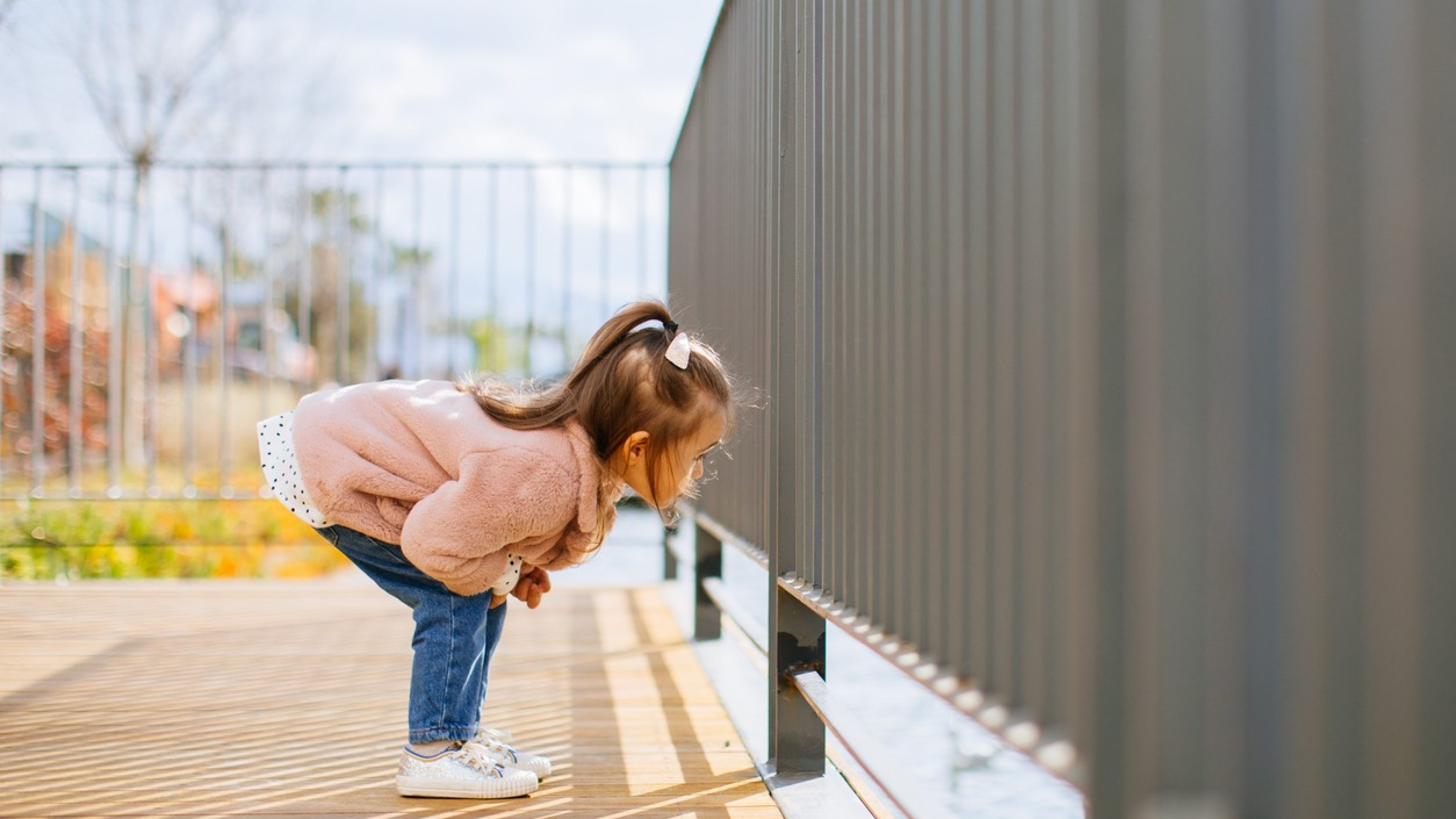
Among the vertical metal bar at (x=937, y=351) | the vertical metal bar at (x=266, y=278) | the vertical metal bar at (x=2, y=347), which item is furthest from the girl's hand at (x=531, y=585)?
the vertical metal bar at (x=2, y=347)

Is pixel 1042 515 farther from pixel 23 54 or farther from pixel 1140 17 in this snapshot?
pixel 23 54

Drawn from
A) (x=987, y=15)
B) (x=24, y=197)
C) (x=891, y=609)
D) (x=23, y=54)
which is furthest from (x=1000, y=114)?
(x=23, y=54)

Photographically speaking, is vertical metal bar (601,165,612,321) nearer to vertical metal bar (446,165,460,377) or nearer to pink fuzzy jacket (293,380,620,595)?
vertical metal bar (446,165,460,377)

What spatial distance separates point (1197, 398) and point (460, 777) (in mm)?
1472

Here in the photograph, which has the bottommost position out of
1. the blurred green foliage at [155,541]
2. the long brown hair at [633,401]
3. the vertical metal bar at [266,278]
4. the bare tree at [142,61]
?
the blurred green foliage at [155,541]

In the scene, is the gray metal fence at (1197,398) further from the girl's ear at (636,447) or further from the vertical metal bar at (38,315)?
the vertical metal bar at (38,315)

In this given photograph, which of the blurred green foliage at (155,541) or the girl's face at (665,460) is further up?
the girl's face at (665,460)

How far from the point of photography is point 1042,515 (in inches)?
38.7

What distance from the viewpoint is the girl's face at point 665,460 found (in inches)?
76.1

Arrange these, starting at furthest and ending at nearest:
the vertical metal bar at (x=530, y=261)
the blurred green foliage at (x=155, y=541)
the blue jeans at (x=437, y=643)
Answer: the blurred green foliage at (x=155, y=541), the vertical metal bar at (x=530, y=261), the blue jeans at (x=437, y=643)

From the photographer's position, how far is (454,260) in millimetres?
4988

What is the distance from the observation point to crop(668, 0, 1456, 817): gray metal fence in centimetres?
65

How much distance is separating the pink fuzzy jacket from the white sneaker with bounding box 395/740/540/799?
0.85ft

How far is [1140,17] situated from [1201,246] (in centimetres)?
16
